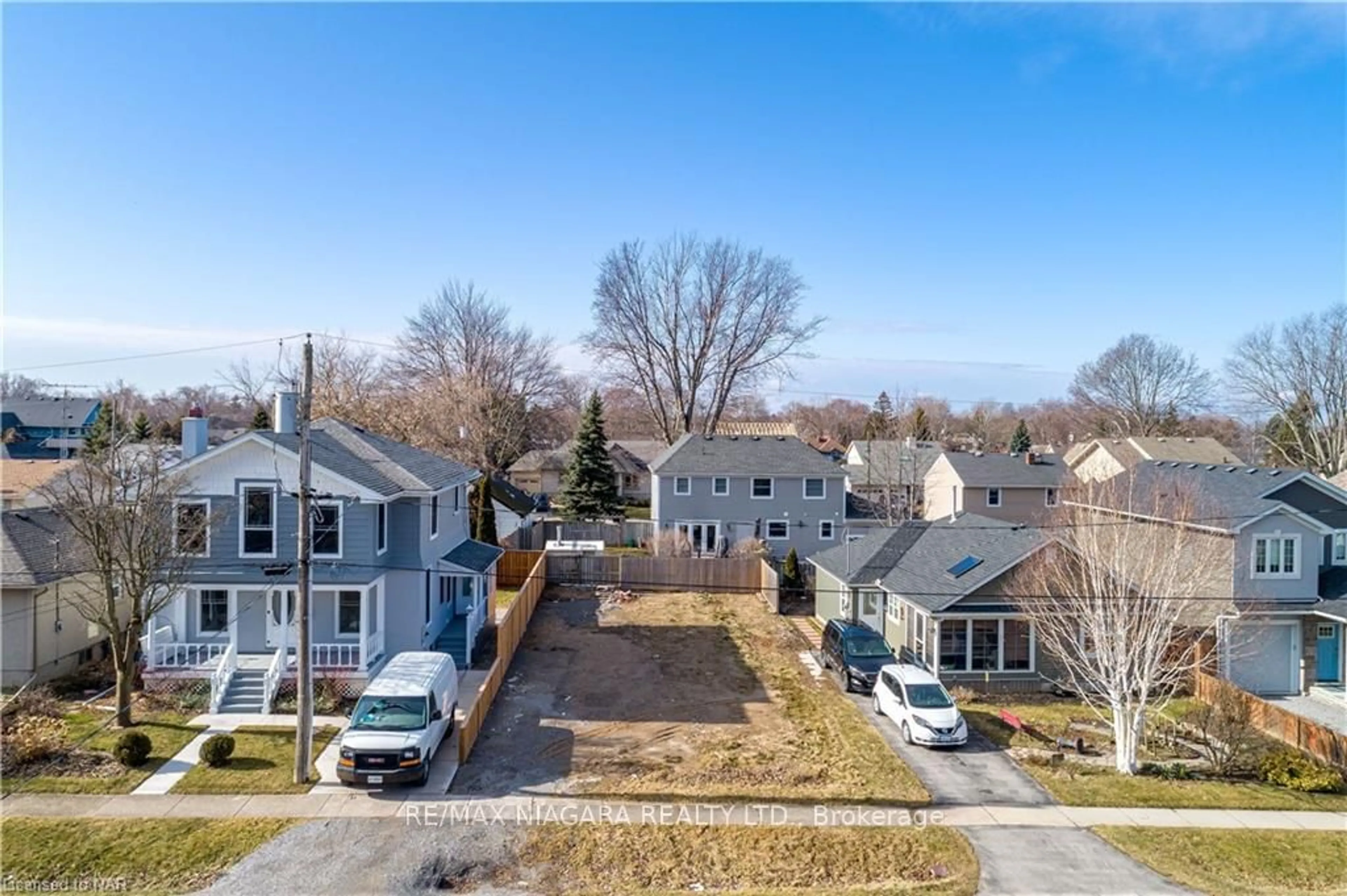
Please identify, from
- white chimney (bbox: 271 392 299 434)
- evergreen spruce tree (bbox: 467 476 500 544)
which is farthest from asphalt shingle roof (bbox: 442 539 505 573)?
white chimney (bbox: 271 392 299 434)

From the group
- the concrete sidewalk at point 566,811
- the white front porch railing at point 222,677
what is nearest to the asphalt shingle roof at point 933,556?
the concrete sidewalk at point 566,811

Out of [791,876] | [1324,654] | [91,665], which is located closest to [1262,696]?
[1324,654]

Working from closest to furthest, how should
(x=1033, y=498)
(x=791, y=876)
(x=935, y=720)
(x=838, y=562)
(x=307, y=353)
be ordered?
(x=791, y=876) < (x=307, y=353) < (x=935, y=720) < (x=838, y=562) < (x=1033, y=498)

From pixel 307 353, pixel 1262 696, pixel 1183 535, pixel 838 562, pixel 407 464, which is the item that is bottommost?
pixel 1262 696

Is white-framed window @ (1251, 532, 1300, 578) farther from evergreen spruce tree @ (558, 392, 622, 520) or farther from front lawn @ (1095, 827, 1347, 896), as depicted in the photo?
evergreen spruce tree @ (558, 392, 622, 520)

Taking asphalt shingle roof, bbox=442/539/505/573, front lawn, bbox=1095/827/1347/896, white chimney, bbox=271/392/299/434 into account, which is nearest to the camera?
front lawn, bbox=1095/827/1347/896

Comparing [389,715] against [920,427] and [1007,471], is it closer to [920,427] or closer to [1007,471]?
[1007,471]

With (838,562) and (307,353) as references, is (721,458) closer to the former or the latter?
(838,562)
